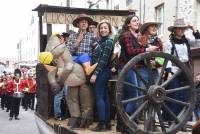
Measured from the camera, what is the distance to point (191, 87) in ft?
15.9

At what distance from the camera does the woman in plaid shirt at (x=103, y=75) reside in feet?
18.4

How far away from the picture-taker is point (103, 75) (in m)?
5.73

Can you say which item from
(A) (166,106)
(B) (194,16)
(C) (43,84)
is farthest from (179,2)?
(A) (166,106)

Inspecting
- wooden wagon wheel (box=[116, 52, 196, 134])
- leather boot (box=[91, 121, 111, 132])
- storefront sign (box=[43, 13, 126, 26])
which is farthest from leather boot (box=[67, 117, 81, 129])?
storefront sign (box=[43, 13, 126, 26])

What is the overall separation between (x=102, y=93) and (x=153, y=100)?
115 cm

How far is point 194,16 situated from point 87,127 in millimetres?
11394

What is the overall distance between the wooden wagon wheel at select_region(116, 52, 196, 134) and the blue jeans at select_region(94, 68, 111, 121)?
0.83m

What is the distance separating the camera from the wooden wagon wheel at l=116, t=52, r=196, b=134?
15.3 feet

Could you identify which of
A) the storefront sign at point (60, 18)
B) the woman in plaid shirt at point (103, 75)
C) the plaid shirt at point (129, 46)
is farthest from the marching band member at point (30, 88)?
the plaid shirt at point (129, 46)

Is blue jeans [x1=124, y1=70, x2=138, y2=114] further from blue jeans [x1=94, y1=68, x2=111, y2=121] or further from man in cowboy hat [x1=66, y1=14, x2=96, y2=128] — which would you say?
man in cowboy hat [x1=66, y1=14, x2=96, y2=128]

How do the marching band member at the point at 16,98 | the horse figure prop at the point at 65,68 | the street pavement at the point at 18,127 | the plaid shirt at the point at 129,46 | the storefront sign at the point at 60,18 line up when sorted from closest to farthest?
the plaid shirt at the point at 129,46, the horse figure prop at the point at 65,68, the storefront sign at the point at 60,18, the street pavement at the point at 18,127, the marching band member at the point at 16,98

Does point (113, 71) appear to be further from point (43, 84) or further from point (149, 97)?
point (43, 84)

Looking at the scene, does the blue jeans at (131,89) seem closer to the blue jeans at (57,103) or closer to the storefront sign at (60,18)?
the blue jeans at (57,103)

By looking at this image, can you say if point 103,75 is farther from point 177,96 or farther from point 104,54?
point 177,96
